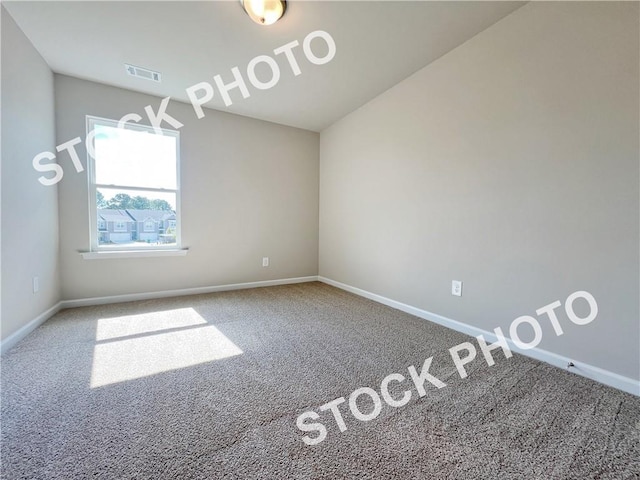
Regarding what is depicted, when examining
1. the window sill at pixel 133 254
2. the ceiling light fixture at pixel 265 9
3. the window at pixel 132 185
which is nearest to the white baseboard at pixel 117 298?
the window sill at pixel 133 254

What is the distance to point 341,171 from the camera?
3898 mm

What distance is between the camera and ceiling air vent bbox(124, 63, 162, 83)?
2.64m

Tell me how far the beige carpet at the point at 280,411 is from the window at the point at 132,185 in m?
1.20

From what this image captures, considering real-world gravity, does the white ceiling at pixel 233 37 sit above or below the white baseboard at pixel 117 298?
above

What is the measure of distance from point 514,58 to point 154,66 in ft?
10.0

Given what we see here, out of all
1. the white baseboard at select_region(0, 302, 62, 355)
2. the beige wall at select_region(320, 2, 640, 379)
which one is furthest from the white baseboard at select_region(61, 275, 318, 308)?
the beige wall at select_region(320, 2, 640, 379)

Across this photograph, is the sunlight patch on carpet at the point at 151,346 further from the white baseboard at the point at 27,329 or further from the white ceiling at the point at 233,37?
the white ceiling at the point at 233,37

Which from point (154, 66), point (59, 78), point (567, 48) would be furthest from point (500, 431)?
point (59, 78)

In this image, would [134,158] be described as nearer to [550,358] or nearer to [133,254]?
[133,254]

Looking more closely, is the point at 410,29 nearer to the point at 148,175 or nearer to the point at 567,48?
the point at 567,48

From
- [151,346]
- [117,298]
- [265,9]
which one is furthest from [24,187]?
[265,9]

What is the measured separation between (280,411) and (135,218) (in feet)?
9.65

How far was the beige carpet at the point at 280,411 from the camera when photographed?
108cm

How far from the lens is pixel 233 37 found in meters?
2.23
